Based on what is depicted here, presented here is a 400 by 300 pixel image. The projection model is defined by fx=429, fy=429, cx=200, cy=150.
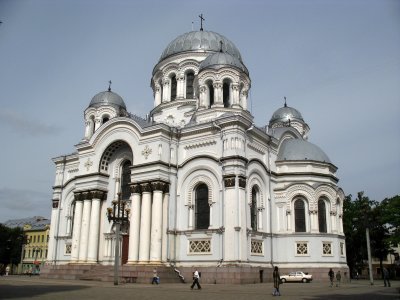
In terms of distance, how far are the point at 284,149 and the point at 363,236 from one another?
16.0m

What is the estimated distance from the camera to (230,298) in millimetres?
14859

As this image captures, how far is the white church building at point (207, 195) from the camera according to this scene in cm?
2550

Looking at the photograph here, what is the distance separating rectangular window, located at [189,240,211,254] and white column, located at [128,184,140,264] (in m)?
3.42

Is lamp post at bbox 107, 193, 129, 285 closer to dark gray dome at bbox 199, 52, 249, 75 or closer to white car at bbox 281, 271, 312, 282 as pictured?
white car at bbox 281, 271, 312, 282

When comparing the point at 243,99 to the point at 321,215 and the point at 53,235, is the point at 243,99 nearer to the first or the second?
the point at 321,215

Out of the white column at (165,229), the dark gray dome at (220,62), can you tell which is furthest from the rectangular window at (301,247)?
the dark gray dome at (220,62)

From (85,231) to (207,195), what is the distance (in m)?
9.69

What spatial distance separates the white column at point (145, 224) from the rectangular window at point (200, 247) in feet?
8.76

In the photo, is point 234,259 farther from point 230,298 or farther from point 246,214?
point 230,298

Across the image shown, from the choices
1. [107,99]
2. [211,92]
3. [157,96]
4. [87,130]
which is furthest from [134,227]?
[107,99]

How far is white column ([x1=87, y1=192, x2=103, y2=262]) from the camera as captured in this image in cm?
2966

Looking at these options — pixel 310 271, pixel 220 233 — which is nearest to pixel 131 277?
pixel 220 233

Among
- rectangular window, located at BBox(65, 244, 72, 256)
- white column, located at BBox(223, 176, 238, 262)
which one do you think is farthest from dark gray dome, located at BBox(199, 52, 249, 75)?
rectangular window, located at BBox(65, 244, 72, 256)

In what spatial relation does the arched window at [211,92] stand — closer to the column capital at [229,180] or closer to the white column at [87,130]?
the column capital at [229,180]
